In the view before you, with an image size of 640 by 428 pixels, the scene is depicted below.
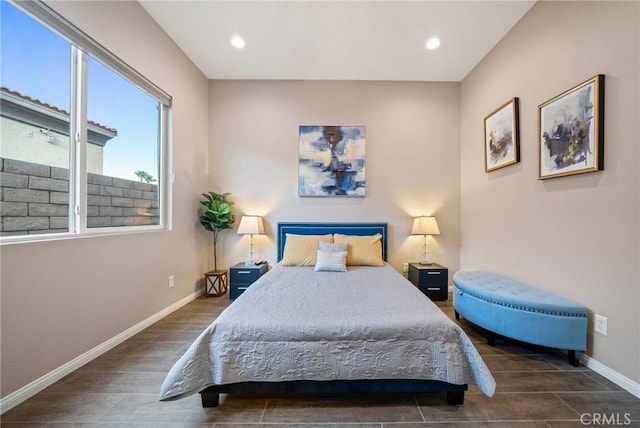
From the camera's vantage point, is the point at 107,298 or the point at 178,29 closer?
the point at 107,298

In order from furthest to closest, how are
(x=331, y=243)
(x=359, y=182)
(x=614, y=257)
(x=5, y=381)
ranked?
(x=359, y=182) → (x=331, y=243) → (x=614, y=257) → (x=5, y=381)

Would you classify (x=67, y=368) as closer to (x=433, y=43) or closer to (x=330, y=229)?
(x=330, y=229)

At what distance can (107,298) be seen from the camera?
2.04 metres

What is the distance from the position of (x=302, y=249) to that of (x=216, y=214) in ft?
4.25

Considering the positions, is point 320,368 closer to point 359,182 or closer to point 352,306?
point 352,306

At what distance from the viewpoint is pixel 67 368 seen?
1.73 m

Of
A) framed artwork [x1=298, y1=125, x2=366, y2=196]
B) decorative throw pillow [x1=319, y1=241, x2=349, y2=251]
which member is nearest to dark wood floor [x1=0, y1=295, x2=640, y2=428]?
decorative throw pillow [x1=319, y1=241, x2=349, y2=251]

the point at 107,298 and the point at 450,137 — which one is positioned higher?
the point at 450,137

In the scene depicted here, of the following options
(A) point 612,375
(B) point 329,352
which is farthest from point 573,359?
(B) point 329,352

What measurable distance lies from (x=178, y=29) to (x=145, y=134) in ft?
4.06

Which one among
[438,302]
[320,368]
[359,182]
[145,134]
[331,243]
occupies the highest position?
[145,134]

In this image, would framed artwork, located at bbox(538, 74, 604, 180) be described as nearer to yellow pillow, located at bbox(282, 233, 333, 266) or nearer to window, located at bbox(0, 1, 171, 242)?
yellow pillow, located at bbox(282, 233, 333, 266)

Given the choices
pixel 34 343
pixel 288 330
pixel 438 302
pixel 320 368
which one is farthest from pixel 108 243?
pixel 438 302

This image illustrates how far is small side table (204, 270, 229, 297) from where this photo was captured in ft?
11.1
